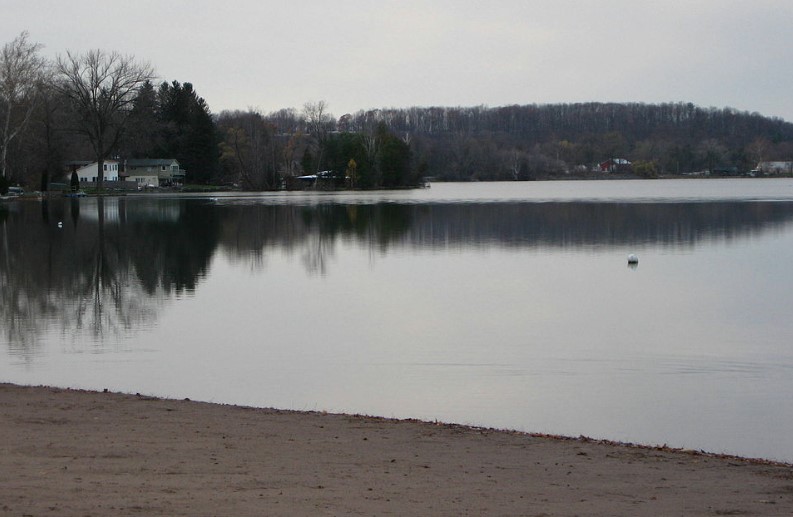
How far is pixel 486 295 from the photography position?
20391mm

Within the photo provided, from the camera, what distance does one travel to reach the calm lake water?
11.0m

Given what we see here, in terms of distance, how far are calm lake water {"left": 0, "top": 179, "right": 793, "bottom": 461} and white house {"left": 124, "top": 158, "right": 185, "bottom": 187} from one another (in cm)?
7111

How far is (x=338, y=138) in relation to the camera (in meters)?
111

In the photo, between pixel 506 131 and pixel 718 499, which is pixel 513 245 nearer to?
pixel 718 499

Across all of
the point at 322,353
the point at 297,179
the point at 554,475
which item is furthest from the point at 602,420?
the point at 297,179

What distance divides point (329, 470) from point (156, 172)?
10188cm

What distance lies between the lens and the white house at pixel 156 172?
105 m

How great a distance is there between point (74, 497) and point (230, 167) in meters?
110

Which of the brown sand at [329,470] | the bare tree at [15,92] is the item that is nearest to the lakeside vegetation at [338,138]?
the bare tree at [15,92]

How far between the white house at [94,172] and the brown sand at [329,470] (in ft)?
336

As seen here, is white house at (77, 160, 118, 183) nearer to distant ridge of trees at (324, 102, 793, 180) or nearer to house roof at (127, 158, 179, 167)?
house roof at (127, 158, 179, 167)

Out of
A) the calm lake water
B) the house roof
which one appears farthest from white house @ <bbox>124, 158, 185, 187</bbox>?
the calm lake water

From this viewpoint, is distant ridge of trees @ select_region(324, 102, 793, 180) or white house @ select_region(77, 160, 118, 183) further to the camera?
distant ridge of trees @ select_region(324, 102, 793, 180)

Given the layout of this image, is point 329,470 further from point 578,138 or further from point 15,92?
point 578,138
